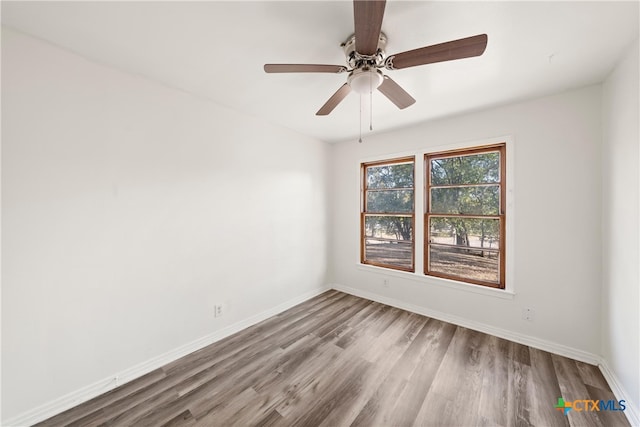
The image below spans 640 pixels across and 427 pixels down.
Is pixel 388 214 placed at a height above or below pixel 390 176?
below

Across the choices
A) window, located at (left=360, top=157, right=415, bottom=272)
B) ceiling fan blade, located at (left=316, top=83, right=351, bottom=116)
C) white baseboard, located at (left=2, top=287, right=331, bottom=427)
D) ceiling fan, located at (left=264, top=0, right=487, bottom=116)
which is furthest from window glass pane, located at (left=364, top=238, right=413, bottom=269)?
ceiling fan blade, located at (left=316, top=83, right=351, bottom=116)

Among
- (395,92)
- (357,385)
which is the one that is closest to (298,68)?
(395,92)

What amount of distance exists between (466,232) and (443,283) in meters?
0.71

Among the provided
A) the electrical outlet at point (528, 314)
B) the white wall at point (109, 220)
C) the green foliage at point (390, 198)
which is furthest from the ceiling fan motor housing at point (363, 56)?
the electrical outlet at point (528, 314)

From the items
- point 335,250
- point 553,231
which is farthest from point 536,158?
point 335,250

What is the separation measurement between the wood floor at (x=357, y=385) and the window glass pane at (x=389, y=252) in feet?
3.31

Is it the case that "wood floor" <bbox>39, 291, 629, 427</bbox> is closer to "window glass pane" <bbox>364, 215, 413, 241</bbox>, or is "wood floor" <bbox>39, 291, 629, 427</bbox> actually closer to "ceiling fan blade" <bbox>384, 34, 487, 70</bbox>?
"window glass pane" <bbox>364, 215, 413, 241</bbox>

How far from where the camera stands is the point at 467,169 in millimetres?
2916

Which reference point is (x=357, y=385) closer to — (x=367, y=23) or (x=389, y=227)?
(x=389, y=227)

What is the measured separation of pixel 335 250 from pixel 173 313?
8.46 feet

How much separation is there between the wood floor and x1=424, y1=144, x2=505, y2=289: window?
0.78 m

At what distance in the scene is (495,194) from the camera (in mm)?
2734

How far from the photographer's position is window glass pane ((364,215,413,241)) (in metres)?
3.46

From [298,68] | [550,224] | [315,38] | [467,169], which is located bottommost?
[550,224]
